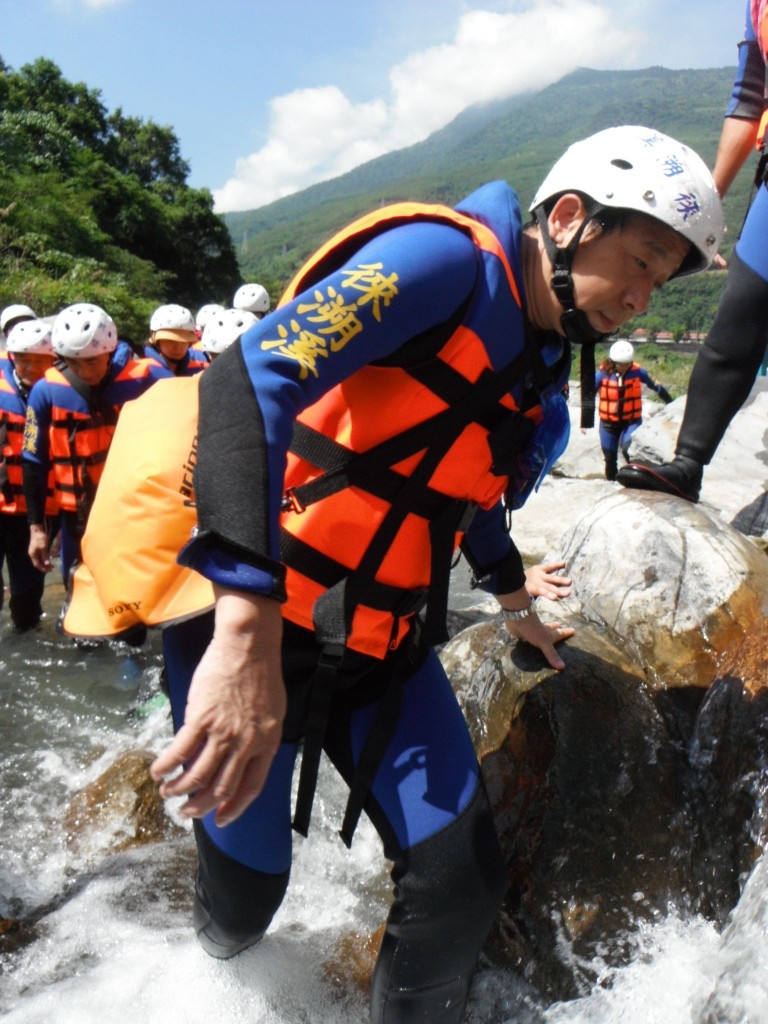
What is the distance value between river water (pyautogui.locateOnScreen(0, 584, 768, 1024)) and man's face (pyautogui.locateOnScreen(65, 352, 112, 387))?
3023 mm

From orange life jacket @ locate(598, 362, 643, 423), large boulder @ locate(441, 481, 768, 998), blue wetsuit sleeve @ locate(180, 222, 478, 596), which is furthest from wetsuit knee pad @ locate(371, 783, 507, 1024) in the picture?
orange life jacket @ locate(598, 362, 643, 423)

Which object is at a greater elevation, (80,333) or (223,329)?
(80,333)

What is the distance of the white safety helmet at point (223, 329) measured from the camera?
315 inches

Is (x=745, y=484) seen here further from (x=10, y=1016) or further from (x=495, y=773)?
(x=10, y=1016)

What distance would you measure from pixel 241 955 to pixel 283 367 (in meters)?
2.61

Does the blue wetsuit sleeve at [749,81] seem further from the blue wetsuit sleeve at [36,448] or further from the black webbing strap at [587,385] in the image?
the blue wetsuit sleeve at [36,448]

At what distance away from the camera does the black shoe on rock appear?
3.62 m

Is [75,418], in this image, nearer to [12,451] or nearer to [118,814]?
[12,451]

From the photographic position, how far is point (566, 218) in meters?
2.22

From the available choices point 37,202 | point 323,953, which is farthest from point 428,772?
point 37,202

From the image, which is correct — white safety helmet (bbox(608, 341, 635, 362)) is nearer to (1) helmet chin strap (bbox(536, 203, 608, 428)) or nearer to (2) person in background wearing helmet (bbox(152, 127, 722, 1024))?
(2) person in background wearing helmet (bbox(152, 127, 722, 1024))

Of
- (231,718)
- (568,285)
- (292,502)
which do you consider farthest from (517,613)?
(231,718)

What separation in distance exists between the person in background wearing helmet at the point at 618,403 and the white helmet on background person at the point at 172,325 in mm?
8040

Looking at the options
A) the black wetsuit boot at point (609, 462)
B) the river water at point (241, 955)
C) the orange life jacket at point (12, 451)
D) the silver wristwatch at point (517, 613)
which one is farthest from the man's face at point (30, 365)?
the black wetsuit boot at point (609, 462)
